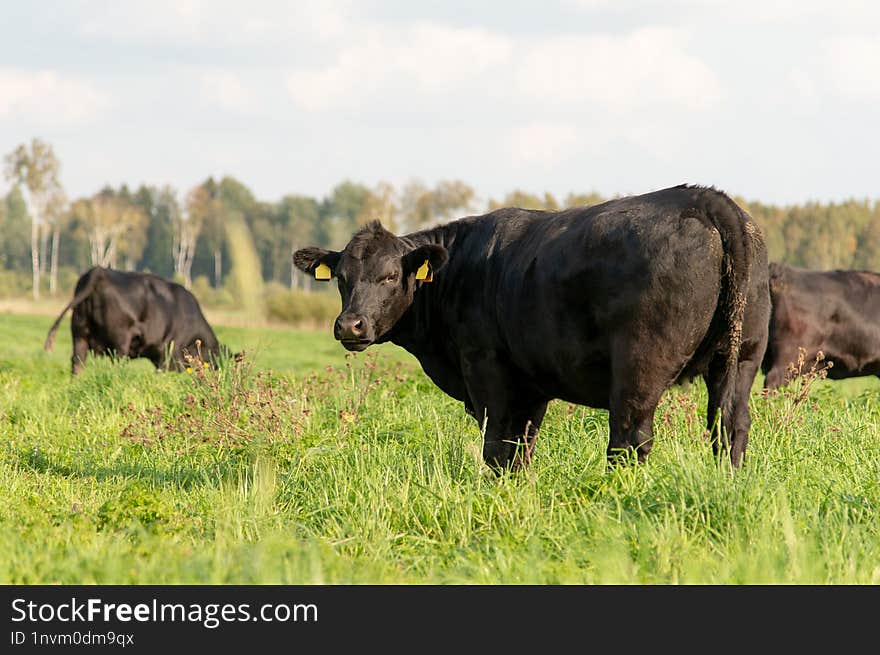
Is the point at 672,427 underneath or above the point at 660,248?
underneath

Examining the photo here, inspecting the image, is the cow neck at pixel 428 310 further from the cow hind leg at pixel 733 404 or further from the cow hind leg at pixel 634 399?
the cow hind leg at pixel 733 404

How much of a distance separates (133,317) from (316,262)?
374 inches

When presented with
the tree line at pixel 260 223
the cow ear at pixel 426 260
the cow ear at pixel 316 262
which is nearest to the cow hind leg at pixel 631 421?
the cow ear at pixel 426 260

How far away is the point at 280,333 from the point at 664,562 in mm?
32940

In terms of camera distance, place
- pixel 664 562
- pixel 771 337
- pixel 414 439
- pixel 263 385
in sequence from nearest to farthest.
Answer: pixel 664 562 → pixel 414 439 → pixel 263 385 → pixel 771 337

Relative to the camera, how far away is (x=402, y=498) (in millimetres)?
5273

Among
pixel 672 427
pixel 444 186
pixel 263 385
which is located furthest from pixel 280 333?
pixel 444 186

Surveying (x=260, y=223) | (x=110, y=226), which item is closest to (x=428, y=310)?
(x=260, y=223)

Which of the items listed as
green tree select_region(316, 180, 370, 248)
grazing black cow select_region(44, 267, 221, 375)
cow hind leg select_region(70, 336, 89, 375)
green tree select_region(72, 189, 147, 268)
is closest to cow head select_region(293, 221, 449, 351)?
grazing black cow select_region(44, 267, 221, 375)

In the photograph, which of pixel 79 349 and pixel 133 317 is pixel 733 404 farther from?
pixel 79 349

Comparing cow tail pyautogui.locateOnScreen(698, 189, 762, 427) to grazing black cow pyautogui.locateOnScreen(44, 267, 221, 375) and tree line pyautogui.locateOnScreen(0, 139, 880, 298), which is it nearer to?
grazing black cow pyautogui.locateOnScreen(44, 267, 221, 375)
